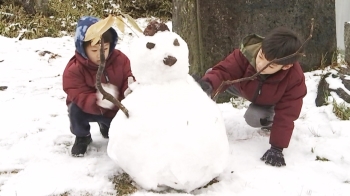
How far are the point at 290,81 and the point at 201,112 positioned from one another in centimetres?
88

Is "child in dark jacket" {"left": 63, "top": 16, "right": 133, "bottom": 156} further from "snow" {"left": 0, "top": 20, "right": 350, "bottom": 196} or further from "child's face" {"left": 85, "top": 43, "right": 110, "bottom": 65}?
"snow" {"left": 0, "top": 20, "right": 350, "bottom": 196}

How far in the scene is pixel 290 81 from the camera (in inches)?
111

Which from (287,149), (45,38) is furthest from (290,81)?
(45,38)

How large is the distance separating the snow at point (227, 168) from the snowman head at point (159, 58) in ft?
2.15

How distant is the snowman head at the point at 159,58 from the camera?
6.97 ft

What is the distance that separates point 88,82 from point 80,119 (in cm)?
27

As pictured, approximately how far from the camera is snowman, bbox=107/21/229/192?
215 centimetres

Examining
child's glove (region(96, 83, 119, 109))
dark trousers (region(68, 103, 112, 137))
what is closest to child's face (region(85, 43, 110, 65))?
child's glove (region(96, 83, 119, 109))

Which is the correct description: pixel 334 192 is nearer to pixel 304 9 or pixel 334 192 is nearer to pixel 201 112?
pixel 201 112

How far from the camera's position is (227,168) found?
261cm

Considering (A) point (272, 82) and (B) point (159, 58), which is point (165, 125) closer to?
(B) point (159, 58)

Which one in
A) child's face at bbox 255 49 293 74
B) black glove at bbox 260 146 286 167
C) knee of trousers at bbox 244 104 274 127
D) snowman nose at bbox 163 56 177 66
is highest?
snowman nose at bbox 163 56 177 66

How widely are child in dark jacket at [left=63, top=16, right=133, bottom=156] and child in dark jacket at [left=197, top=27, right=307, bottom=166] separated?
0.58m

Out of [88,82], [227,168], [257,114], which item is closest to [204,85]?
[227,168]
